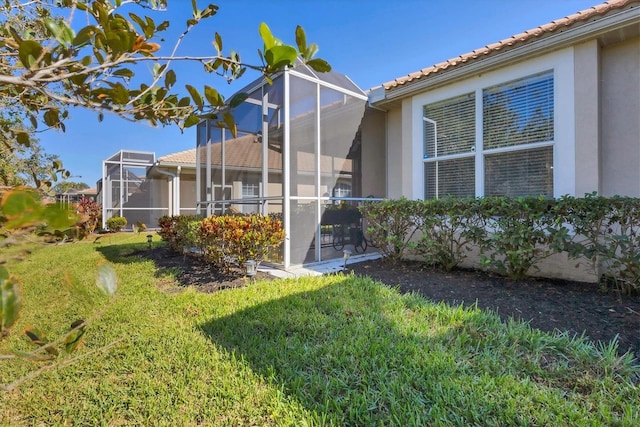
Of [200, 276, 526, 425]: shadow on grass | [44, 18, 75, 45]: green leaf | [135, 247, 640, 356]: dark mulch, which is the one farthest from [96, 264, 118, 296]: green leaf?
[135, 247, 640, 356]: dark mulch

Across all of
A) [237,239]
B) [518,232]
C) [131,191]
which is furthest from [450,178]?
[131,191]

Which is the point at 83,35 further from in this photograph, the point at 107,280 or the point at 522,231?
the point at 522,231

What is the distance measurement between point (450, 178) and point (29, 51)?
661 cm

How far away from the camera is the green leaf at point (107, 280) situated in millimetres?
905

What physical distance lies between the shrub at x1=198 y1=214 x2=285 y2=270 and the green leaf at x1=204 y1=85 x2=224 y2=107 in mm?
4004

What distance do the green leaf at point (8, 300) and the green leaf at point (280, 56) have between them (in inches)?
40.8

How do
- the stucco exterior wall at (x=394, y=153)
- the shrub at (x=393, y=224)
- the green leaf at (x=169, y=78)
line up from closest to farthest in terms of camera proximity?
the green leaf at (x=169, y=78), the shrub at (x=393, y=224), the stucco exterior wall at (x=394, y=153)

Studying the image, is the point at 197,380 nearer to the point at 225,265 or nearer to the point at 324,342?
the point at 324,342

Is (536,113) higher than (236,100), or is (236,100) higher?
(536,113)

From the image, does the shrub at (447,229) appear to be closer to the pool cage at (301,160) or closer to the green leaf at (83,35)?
the pool cage at (301,160)

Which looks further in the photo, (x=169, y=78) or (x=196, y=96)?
(x=169, y=78)

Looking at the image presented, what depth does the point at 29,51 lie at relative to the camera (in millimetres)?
993

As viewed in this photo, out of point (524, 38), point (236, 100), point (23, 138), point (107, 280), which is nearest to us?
point (107, 280)

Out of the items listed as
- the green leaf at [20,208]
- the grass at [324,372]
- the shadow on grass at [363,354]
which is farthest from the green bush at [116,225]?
the shadow on grass at [363,354]
